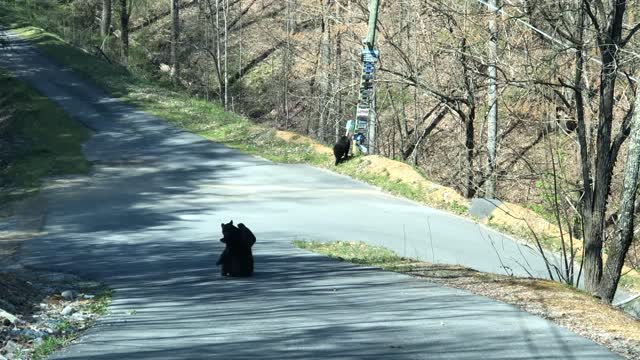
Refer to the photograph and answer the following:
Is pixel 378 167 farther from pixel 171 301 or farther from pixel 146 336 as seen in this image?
pixel 146 336

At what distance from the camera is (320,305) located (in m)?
10.4

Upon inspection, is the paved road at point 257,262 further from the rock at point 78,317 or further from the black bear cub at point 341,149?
the black bear cub at point 341,149

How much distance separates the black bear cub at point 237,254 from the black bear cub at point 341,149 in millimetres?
13684

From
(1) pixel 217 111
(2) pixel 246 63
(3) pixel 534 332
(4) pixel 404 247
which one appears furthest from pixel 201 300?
(2) pixel 246 63

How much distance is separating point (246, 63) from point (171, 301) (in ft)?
178

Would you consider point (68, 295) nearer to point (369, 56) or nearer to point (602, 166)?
point (602, 166)

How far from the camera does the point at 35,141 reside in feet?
98.6

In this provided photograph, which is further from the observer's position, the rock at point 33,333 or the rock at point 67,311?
the rock at point 67,311

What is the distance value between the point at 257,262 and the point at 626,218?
5.92m

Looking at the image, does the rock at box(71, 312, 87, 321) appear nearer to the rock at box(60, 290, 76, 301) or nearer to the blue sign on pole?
the rock at box(60, 290, 76, 301)

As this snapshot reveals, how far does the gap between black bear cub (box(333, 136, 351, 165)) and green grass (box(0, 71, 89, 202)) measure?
25.4 feet

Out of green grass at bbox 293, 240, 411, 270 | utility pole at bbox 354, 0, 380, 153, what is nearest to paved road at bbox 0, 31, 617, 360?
green grass at bbox 293, 240, 411, 270

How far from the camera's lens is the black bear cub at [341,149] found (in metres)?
26.3

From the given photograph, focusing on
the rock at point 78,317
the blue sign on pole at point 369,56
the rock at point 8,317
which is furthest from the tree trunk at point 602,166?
the blue sign on pole at point 369,56
